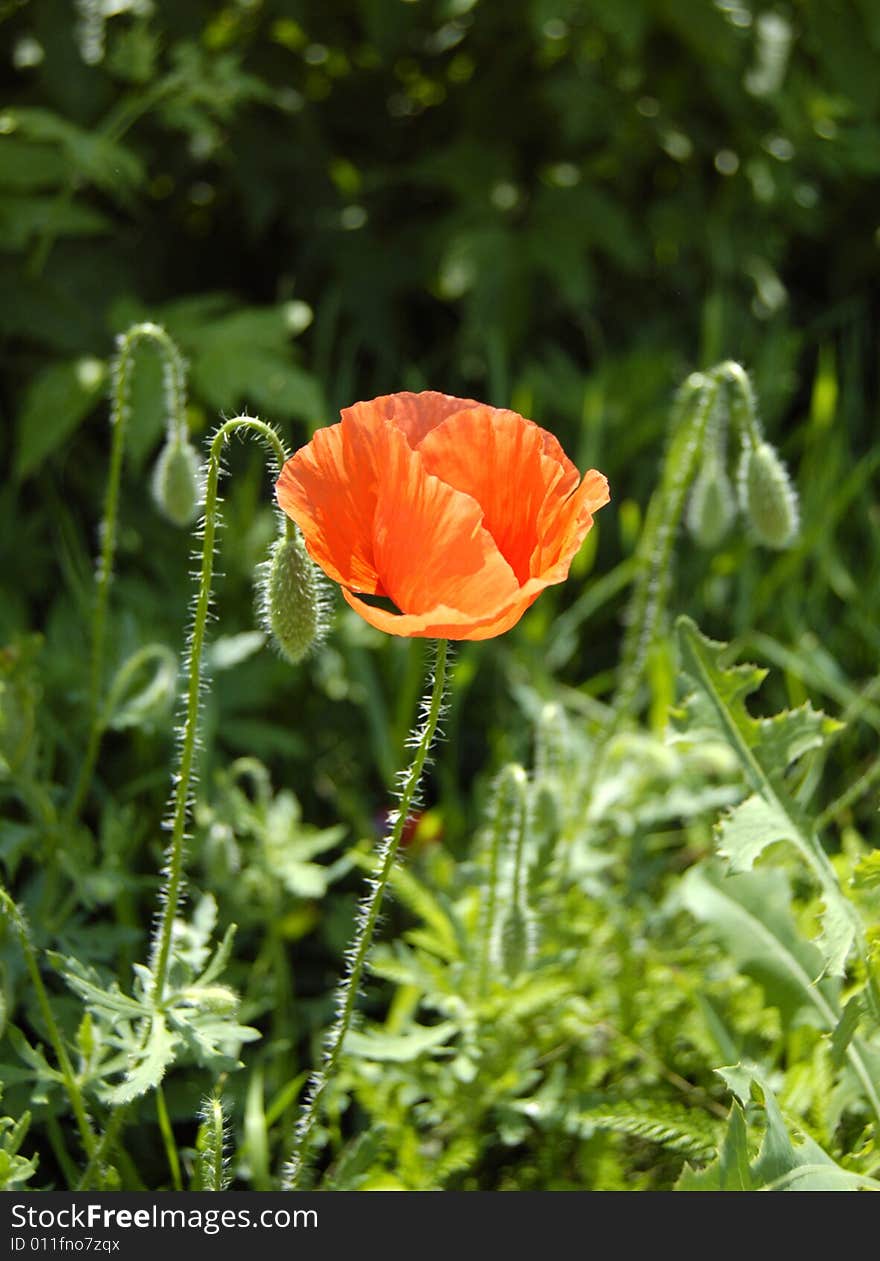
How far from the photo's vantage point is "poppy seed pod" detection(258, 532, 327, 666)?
5.16 feet

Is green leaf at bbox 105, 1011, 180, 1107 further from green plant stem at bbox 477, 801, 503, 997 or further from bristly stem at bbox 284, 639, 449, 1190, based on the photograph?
green plant stem at bbox 477, 801, 503, 997

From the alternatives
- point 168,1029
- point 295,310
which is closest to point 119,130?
point 295,310

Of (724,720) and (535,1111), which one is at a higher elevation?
(724,720)

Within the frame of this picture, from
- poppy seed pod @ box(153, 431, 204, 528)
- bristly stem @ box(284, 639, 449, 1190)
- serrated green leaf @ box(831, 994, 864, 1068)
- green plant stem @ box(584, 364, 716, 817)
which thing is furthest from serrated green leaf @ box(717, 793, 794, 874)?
poppy seed pod @ box(153, 431, 204, 528)

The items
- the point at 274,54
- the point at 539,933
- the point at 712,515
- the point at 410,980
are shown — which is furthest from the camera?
the point at 274,54

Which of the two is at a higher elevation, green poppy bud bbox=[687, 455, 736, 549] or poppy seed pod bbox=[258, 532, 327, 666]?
poppy seed pod bbox=[258, 532, 327, 666]

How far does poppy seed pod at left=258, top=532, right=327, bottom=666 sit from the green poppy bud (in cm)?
104

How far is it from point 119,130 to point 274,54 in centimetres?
65

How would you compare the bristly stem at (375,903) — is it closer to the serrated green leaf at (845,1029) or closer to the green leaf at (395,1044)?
the green leaf at (395,1044)

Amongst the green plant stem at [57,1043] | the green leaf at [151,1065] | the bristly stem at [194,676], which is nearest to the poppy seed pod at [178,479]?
the bristly stem at [194,676]

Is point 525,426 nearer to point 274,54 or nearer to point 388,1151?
point 388,1151

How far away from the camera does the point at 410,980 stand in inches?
80.2

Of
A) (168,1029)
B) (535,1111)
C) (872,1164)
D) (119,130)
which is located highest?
(119,130)

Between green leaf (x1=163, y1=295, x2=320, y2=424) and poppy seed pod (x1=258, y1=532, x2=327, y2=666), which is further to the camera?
green leaf (x1=163, y1=295, x2=320, y2=424)
